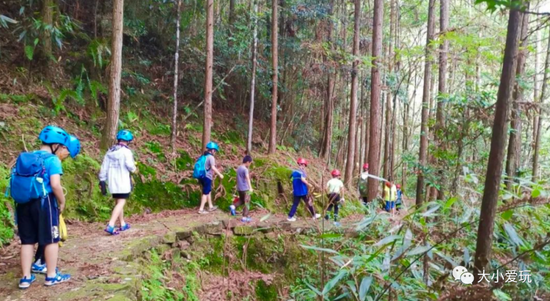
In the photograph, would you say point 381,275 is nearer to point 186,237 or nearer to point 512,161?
point 186,237

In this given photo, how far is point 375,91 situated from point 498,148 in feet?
23.7

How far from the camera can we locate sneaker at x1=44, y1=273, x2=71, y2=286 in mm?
3675

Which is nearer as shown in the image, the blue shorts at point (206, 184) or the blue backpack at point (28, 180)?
the blue backpack at point (28, 180)

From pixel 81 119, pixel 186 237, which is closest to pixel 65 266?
pixel 186 237

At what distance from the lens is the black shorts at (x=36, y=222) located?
356cm

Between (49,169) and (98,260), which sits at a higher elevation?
(49,169)

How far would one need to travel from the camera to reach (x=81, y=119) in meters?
8.94

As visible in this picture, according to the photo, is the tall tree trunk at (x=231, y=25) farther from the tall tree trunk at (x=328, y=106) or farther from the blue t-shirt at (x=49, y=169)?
the blue t-shirt at (x=49, y=169)

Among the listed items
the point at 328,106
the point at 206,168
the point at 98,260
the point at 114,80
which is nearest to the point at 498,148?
the point at 98,260

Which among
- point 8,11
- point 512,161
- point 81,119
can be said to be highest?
point 8,11

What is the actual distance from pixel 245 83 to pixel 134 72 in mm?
4798

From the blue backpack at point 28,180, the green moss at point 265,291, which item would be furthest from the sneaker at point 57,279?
the green moss at point 265,291

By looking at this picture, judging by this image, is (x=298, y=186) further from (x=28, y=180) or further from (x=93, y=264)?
(x=28, y=180)

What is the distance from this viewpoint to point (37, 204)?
3553 mm
